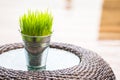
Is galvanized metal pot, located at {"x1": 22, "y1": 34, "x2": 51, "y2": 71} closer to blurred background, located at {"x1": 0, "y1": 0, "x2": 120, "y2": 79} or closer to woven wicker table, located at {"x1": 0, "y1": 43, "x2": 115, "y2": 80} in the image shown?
woven wicker table, located at {"x1": 0, "y1": 43, "x2": 115, "y2": 80}

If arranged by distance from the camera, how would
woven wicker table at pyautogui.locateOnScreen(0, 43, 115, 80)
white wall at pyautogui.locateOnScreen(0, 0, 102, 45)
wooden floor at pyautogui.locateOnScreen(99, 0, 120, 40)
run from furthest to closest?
1. wooden floor at pyautogui.locateOnScreen(99, 0, 120, 40)
2. white wall at pyautogui.locateOnScreen(0, 0, 102, 45)
3. woven wicker table at pyautogui.locateOnScreen(0, 43, 115, 80)

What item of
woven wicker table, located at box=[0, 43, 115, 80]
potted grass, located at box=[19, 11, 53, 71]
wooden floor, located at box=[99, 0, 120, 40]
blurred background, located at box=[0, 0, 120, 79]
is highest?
potted grass, located at box=[19, 11, 53, 71]

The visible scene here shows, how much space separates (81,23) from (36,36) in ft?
7.28

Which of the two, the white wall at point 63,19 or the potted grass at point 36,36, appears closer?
the potted grass at point 36,36

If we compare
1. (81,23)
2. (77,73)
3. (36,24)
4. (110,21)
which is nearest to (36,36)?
(36,24)

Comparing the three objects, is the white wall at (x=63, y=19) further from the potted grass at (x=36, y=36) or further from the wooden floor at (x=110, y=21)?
the potted grass at (x=36, y=36)

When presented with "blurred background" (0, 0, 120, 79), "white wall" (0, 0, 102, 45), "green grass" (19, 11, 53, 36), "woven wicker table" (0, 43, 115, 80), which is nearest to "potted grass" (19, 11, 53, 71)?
"green grass" (19, 11, 53, 36)

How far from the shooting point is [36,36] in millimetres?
956

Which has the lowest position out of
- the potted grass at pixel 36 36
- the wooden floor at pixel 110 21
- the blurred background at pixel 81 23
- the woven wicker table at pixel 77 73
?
the wooden floor at pixel 110 21

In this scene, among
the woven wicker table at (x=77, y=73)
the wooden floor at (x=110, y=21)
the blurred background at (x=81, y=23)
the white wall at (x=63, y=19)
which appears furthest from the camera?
the wooden floor at (x=110, y=21)

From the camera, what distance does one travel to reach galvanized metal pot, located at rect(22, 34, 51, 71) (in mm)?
968

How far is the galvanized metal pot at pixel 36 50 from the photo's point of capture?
38.1 inches

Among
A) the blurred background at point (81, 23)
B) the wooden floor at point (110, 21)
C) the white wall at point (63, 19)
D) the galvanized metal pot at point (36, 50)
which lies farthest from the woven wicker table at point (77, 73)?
the wooden floor at point (110, 21)

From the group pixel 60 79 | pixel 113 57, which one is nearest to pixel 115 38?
pixel 113 57
